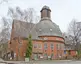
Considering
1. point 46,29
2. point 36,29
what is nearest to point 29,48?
point 36,29

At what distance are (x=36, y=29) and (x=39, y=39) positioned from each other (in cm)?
416

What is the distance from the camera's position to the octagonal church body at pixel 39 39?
5012 cm

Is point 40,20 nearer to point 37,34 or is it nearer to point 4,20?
point 37,34

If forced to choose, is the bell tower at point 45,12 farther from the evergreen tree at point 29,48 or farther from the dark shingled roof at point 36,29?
the evergreen tree at point 29,48

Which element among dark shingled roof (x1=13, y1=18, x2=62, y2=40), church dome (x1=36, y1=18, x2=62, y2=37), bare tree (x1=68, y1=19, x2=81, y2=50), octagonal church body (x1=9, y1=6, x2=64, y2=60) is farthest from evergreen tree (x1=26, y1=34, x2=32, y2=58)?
bare tree (x1=68, y1=19, x2=81, y2=50)

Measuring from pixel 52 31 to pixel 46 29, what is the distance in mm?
1969

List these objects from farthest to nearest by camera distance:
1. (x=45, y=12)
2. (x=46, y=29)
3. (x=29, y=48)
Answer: (x=45, y=12) < (x=46, y=29) < (x=29, y=48)

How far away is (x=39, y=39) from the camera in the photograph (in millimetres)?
A: 53281

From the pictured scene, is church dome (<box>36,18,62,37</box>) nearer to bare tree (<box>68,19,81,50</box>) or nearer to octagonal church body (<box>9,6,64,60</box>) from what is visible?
octagonal church body (<box>9,6,64,60</box>)

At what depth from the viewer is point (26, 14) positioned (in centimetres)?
4941

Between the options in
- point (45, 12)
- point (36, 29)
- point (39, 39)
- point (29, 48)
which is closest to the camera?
point (29, 48)

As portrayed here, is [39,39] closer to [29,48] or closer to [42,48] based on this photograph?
[42,48]

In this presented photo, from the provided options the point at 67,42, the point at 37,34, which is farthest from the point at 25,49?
the point at 67,42

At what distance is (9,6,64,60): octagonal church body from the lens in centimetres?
5012
